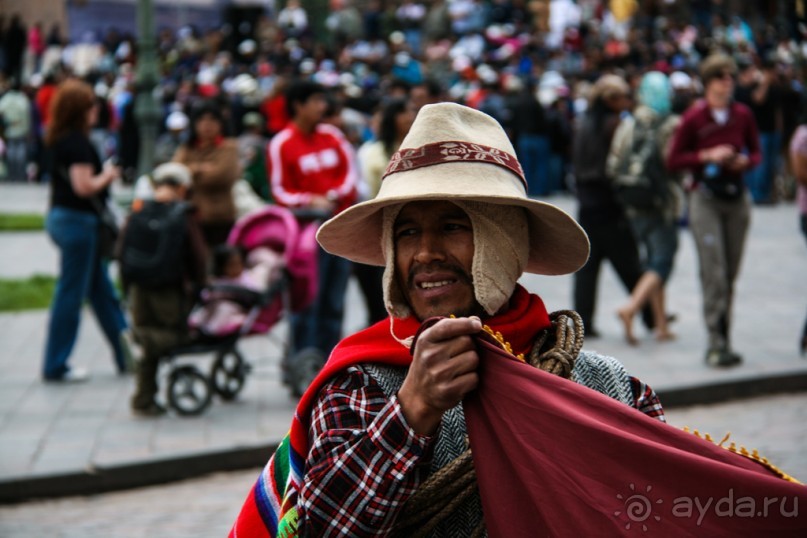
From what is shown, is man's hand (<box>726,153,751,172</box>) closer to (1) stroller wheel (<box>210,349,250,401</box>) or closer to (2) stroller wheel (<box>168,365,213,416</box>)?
(1) stroller wheel (<box>210,349,250,401</box>)

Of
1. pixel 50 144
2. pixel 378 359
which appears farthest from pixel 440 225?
pixel 50 144

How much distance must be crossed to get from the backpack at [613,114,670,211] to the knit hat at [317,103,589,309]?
7.81 metres

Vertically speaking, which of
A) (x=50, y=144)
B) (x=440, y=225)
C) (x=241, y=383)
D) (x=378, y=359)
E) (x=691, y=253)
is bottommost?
(x=691, y=253)

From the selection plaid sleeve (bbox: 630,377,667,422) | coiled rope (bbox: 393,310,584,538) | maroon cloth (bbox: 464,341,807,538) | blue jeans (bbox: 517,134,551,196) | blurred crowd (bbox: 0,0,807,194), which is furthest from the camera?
blurred crowd (bbox: 0,0,807,194)

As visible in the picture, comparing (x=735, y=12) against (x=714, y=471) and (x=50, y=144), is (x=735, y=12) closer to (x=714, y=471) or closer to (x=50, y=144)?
(x=50, y=144)

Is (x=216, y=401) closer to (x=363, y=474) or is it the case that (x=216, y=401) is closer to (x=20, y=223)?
(x=363, y=474)

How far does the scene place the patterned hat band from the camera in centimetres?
276

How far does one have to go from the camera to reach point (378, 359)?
265 centimetres

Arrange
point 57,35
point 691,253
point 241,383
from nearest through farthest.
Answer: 1. point 241,383
2. point 691,253
3. point 57,35

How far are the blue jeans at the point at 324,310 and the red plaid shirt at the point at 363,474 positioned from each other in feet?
23.4

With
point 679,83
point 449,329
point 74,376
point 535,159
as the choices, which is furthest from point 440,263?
point 535,159

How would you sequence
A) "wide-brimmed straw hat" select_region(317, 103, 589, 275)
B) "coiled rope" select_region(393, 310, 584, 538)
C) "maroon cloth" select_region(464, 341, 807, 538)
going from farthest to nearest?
"wide-brimmed straw hat" select_region(317, 103, 589, 275) < "coiled rope" select_region(393, 310, 584, 538) < "maroon cloth" select_region(464, 341, 807, 538)

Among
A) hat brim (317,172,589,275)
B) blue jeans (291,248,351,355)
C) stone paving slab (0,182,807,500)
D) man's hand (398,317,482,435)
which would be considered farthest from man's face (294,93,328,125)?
man's hand (398,317,482,435)

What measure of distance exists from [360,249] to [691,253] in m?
14.4
